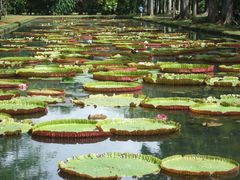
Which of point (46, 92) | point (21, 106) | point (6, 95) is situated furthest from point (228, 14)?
point (21, 106)

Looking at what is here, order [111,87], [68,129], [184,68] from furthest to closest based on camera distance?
[184,68] → [111,87] → [68,129]

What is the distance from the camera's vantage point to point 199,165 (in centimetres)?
578

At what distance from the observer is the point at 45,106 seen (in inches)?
341

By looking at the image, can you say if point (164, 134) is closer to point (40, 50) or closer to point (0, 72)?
point (0, 72)

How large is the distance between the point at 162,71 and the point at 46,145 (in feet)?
21.9

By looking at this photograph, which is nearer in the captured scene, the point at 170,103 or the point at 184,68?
the point at 170,103

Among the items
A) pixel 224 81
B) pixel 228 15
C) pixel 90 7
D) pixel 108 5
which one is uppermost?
pixel 228 15

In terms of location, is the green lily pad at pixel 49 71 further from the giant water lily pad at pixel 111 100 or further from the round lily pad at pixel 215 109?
the round lily pad at pixel 215 109

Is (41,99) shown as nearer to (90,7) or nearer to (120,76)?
(120,76)

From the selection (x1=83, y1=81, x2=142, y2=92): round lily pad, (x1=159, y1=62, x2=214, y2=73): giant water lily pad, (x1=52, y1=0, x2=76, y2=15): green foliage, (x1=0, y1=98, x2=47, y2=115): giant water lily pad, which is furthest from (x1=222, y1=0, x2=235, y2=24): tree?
(x1=52, y1=0, x2=76, y2=15): green foliage

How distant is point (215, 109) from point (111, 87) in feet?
7.81

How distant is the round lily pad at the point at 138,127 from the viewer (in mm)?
7215

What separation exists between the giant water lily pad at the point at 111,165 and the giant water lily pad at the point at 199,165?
127mm

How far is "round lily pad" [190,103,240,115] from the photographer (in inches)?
326
